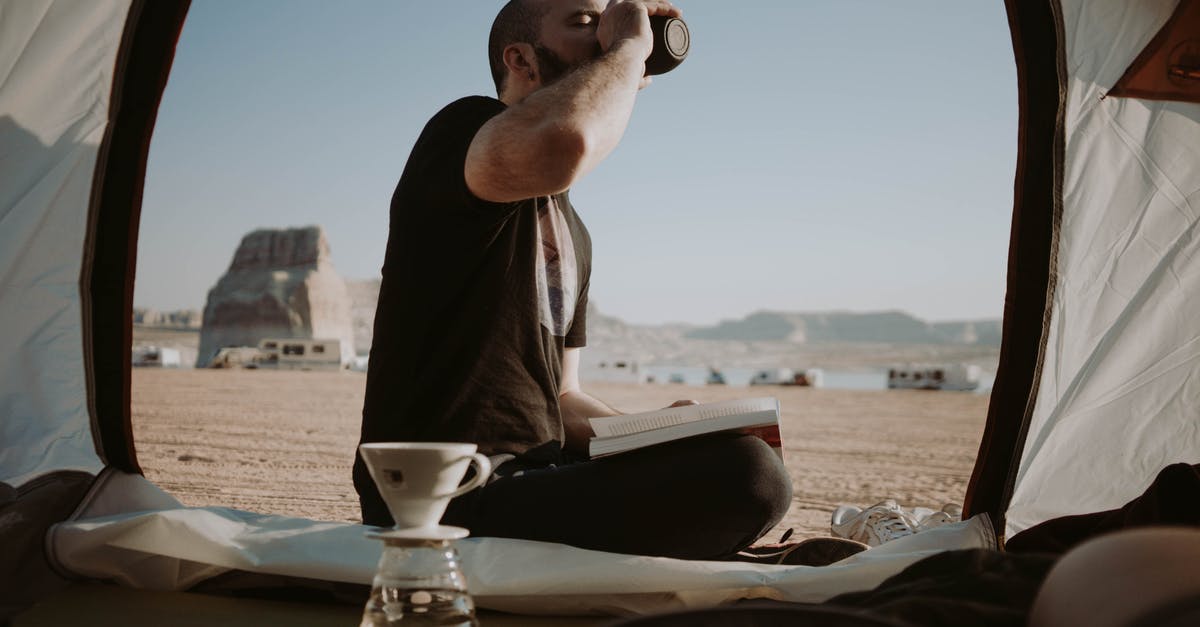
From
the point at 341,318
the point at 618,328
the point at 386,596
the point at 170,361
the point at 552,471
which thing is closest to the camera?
the point at 386,596

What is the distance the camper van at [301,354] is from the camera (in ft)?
90.7

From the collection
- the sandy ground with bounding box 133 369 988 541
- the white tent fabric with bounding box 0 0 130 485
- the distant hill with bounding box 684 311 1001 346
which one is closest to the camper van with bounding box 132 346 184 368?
the sandy ground with bounding box 133 369 988 541

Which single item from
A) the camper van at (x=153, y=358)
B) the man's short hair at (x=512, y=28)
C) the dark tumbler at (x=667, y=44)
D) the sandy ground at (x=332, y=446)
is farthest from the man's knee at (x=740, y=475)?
the camper van at (x=153, y=358)

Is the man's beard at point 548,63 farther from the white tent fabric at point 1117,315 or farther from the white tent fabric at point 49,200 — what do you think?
the white tent fabric at point 1117,315

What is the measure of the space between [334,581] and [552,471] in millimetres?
583

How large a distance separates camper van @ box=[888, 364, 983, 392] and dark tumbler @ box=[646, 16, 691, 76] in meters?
22.9

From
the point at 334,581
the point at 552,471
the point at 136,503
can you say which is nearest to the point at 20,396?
the point at 136,503

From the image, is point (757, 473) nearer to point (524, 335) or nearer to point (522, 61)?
point (524, 335)

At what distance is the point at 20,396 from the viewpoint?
2650mm

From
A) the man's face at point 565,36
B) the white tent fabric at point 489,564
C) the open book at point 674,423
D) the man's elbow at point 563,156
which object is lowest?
the white tent fabric at point 489,564

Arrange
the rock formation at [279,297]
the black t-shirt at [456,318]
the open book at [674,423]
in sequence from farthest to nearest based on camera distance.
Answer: the rock formation at [279,297] → the black t-shirt at [456,318] → the open book at [674,423]

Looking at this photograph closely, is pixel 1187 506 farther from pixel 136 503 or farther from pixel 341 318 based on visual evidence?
pixel 341 318

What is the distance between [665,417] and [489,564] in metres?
0.51

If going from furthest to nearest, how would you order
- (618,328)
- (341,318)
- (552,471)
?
(618,328)
(341,318)
(552,471)
